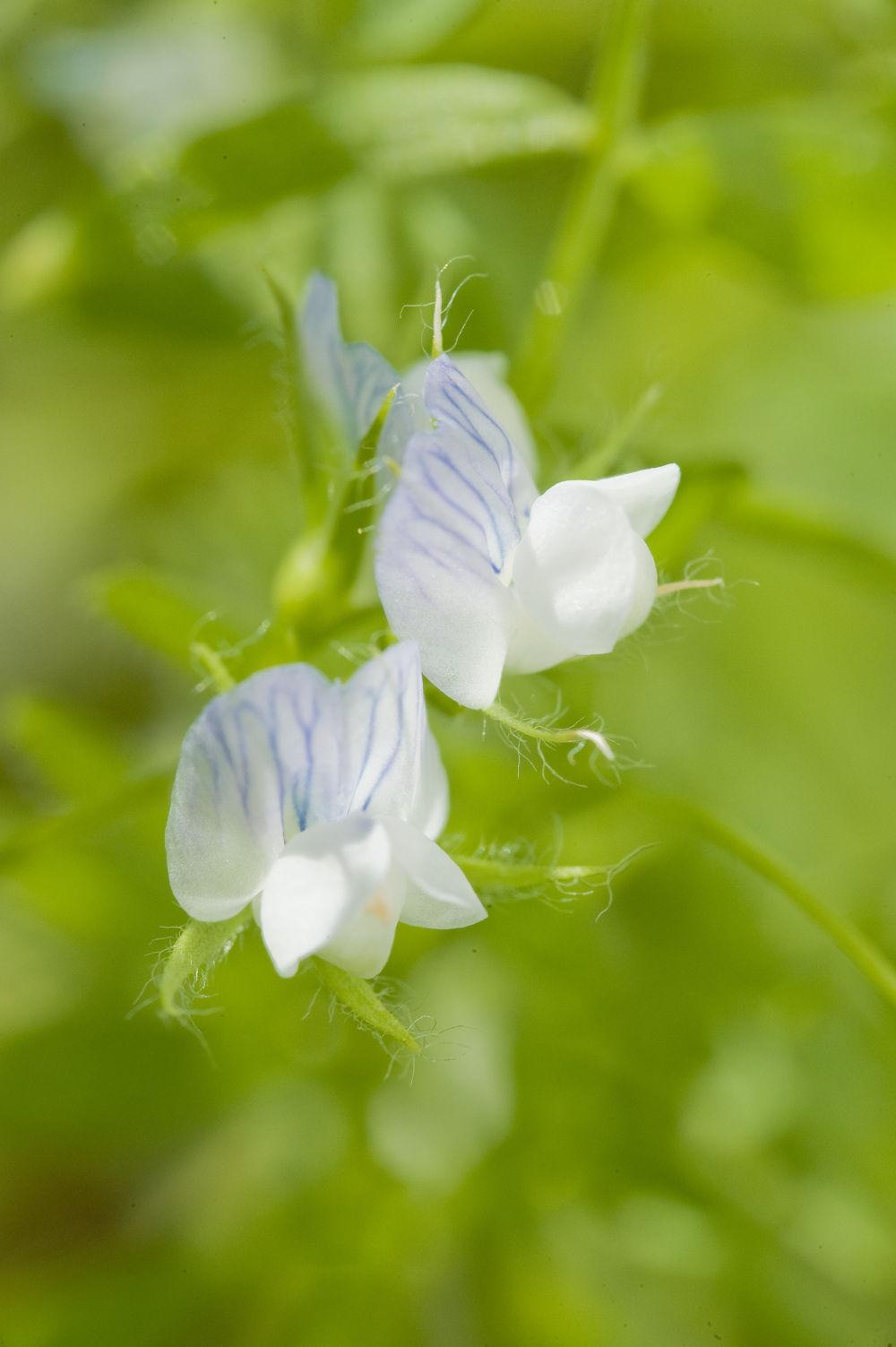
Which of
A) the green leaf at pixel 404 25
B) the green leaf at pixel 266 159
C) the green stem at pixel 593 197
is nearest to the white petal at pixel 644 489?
the green stem at pixel 593 197

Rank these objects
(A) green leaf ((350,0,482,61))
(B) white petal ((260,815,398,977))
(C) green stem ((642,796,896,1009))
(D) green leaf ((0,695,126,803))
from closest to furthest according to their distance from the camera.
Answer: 1. (B) white petal ((260,815,398,977))
2. (C) green stem ((642,796,896,1009))
3. (D) green leaf ((0,695,126,803))
4. (A) green leaf ((350,0,482,61))

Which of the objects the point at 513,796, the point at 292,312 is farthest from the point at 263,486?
the point at 292,312

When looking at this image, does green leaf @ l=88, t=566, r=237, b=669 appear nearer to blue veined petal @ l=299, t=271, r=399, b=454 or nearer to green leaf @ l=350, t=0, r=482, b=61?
blue veined petal @ l=299, t=271, r=399, b=454

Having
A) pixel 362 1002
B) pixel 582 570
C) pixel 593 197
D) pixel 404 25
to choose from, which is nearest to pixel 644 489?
pixel 582 570

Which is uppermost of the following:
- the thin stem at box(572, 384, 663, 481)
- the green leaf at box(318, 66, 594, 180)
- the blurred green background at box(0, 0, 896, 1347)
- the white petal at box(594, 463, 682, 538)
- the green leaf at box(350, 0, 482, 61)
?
the green leaf at box(350, 0, 482, 61)

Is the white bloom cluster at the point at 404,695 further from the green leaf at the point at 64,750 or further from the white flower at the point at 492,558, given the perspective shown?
the green leaf at the point at 64,750

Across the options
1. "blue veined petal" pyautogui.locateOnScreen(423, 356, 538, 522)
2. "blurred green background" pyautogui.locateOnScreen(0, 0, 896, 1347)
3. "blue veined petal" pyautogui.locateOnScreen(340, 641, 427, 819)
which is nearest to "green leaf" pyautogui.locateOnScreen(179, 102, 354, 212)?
"blurred green background" pyautogui.locateOnScreen(0, 0, 896, 1347)

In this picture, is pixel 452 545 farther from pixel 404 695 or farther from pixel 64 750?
pixel 64 750
